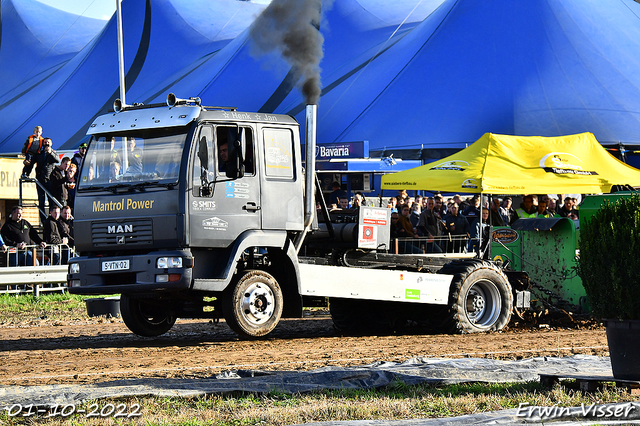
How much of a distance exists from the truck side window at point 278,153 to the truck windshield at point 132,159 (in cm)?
112

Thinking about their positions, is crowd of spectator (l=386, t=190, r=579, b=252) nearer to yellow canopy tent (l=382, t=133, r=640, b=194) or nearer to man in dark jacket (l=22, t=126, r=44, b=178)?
yellow canopy tent (l=382, t=133, r=640, b=194)

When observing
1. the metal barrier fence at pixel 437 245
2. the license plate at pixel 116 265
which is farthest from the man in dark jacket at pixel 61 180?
the metal barrier fence at pixel 437 245

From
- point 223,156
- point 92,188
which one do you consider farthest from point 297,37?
point 92,188

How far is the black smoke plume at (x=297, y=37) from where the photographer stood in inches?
547

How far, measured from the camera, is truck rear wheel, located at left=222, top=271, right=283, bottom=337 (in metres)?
10.7

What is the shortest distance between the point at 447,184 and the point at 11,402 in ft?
34.9

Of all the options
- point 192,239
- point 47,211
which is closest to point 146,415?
point 192,239

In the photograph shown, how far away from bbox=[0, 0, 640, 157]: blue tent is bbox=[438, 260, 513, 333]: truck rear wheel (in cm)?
1359

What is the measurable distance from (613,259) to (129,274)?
5979 millimetres

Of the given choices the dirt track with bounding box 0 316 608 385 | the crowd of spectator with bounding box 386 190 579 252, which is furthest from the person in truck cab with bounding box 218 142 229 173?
the crowd of spectator with bounding box 386 190 579 252

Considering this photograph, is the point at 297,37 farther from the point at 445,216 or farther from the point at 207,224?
the point at 445,216

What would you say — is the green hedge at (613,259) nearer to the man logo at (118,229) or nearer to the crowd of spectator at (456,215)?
the man logo at (118,229)

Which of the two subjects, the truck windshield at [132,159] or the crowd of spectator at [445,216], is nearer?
the truck windshield at [132,159]

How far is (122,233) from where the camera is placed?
10656 millimetres
